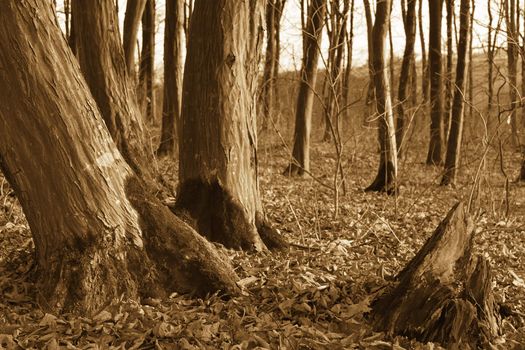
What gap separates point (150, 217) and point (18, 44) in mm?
1459

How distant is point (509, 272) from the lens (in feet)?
Result: 19.1

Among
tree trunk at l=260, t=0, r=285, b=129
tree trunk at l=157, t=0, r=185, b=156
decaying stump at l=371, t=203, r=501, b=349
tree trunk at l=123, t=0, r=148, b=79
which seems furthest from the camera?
tree trunk at l=260, t=0, r=285, b=129

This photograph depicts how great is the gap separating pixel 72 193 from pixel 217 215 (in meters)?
1.76

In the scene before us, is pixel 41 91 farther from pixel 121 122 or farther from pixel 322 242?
pixel 322 242

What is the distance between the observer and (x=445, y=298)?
3998 millimetres

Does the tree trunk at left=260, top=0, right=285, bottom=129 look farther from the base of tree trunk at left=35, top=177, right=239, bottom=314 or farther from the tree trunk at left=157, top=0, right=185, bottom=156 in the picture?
the base of tree trunk at left=35, top=177, right=239, bottom=314

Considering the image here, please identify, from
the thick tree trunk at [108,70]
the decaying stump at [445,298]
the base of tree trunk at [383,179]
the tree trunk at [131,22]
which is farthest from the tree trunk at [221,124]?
the base of tree trunk at [383,179]

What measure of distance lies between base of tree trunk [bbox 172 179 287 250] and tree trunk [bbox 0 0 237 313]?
0.99 metres

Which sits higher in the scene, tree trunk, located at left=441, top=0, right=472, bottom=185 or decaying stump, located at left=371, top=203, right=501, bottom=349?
tree trunk, located at left=441, top=0, right=472, bottom=185

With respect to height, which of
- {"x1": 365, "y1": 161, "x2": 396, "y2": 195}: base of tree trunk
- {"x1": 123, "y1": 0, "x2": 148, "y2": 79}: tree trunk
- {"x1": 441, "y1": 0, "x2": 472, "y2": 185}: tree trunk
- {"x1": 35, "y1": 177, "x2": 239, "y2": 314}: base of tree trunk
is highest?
{"x1": 123, "y1": 0, "x2": 148, "y2": 79}: tree trunk

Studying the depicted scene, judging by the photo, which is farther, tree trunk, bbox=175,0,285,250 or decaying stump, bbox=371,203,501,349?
→ tree trunk, bbox=175,0,285,250

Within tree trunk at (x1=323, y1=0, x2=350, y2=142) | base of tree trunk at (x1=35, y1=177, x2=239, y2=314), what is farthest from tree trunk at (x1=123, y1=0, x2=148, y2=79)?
base of tree trunk at (x1=35, y1=177, x2=239, y2=314)

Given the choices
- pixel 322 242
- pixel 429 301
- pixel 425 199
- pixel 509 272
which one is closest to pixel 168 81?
pixel 425 199

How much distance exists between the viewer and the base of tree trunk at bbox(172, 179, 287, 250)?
18.0 feet
